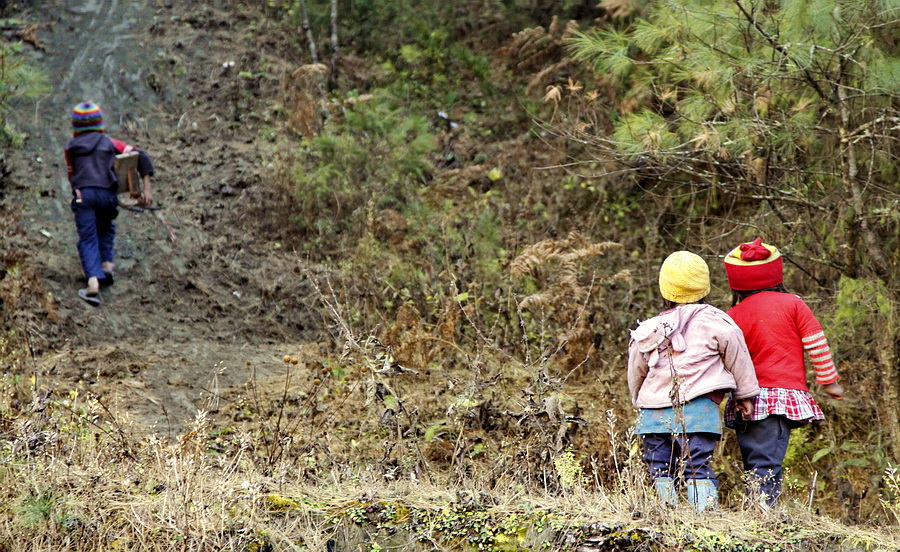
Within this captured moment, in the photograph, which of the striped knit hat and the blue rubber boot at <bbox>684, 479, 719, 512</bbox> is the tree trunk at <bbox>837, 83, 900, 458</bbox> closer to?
the blue rubber boot at <bbox>684, 479, 719, 512</bbox>

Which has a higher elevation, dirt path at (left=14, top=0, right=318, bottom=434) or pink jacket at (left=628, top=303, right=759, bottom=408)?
pink jacket at (left=628, top=303, right=759, bottom=408)

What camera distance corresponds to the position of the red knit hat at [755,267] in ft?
15.3

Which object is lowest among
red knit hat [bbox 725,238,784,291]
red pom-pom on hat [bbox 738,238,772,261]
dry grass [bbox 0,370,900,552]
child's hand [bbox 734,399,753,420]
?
dry grass [bbox 0,370,900,552]

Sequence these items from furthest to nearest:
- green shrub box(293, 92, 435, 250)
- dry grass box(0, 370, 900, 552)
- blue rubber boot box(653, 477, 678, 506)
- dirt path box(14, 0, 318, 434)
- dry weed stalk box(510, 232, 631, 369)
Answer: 1. green shrub box(293, 92, 435, 250)
2. dirt path box(14, 0, 318, 434)
3. dry weed stalk box(510, 232, 631, 369)
4. blue rubber boot box(653, 477, 678, 506)
5. dry grass box(0, 370, 900, 552)

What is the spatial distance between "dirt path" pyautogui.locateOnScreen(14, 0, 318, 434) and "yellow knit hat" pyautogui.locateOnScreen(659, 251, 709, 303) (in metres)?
2.84

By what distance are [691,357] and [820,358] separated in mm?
731

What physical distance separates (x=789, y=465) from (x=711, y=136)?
2.59m

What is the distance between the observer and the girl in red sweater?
4.50m

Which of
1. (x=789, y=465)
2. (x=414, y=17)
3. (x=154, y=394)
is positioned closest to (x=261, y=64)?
(x=414, y=17)

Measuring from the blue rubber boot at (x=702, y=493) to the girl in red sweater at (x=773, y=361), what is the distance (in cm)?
34

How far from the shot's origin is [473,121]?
1270 centimetres

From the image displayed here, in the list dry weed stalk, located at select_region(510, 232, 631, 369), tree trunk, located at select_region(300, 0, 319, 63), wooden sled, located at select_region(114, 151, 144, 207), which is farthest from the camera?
tree trunk, located at select_region(300, 0, 319, 63)

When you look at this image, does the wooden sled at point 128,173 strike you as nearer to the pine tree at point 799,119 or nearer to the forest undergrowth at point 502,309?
the forest undergrowth at point 502,309

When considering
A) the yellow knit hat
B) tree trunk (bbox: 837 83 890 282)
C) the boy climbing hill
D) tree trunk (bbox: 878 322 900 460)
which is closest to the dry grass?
the yellow knit hat
